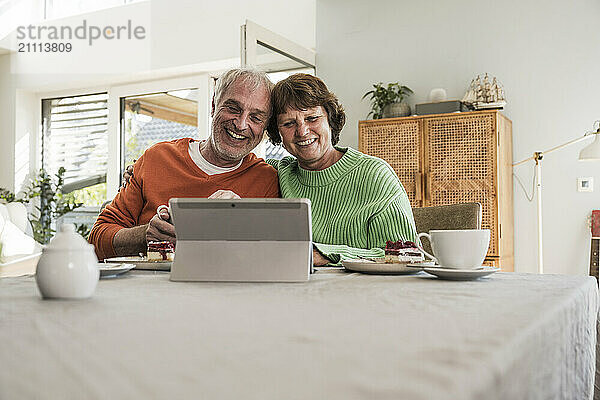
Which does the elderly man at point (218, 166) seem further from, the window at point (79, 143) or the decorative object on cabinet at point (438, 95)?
the window at point (79, 143)

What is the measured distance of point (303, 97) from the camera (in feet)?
5.73

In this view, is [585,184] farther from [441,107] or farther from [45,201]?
[45,201]

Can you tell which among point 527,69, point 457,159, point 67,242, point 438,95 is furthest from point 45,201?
point 67,242

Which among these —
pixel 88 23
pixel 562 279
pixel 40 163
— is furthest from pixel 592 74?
pixel 40 163

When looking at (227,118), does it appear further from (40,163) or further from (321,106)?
(40,163)

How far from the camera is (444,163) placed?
4031 millimetres

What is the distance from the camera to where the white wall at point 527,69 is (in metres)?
4.03

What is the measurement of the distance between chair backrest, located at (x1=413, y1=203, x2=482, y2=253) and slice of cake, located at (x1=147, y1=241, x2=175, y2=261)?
42.0 inches

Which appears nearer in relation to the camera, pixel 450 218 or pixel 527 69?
pixel 450 218

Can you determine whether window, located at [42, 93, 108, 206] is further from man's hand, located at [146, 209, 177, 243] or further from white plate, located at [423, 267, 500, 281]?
white plate, located at [423, 267, 500, 281]

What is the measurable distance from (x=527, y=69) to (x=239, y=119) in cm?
305

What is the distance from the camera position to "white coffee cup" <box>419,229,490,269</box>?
3.67ft

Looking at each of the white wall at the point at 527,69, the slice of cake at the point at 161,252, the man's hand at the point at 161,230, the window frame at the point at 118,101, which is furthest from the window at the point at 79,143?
the slice of cake at the point at 161,252

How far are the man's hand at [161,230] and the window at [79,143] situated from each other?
16.5 feet
